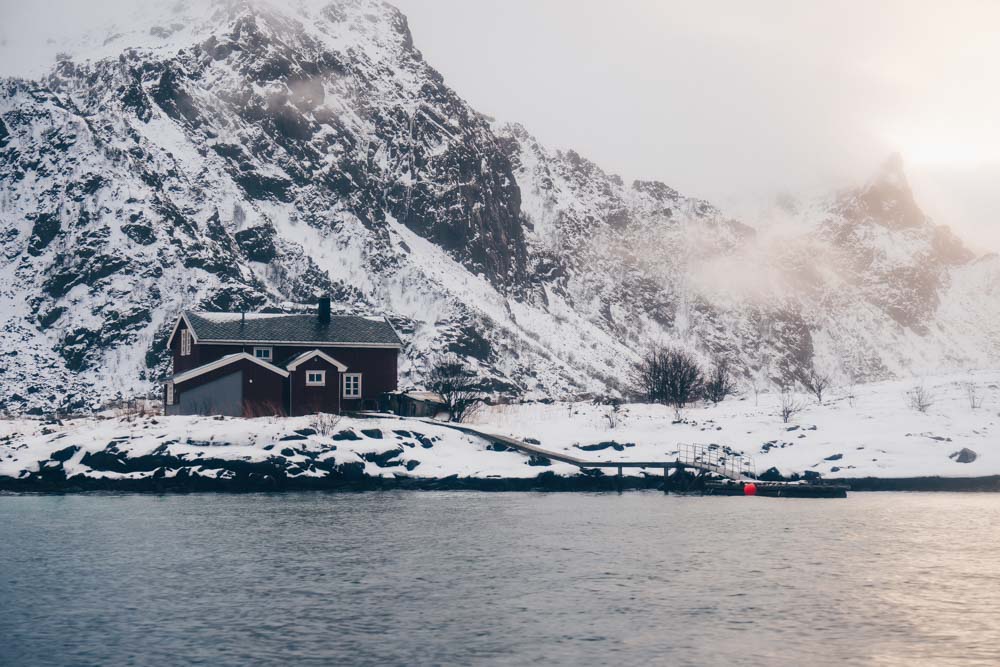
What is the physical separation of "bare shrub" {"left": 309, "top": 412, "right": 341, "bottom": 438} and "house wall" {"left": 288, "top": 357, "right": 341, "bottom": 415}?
26.8 ft

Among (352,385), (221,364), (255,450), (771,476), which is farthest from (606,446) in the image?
(221,364)

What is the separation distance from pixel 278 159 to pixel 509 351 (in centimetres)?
4785

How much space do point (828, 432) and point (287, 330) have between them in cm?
3593

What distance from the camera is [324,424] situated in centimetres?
6297

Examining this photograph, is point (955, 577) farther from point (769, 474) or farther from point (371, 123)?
point (371, 123)

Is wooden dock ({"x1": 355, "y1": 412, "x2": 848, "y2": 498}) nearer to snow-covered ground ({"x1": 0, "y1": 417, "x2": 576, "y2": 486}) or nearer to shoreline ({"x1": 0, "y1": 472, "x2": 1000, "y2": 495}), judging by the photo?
snow-covered ground ({"x1": 0, "y1": 417, "x2": 576, "y2": 486})

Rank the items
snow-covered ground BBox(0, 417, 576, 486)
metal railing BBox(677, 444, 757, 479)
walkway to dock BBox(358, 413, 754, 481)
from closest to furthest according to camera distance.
→ 1. snow-covered ground BBox(0, 417, 576, 486)
2. walkway to dock BBox(358, 413, 754, 481)
3. metal railing BBox(677, 444, 757, 479)

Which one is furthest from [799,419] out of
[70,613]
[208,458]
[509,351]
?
[509,351]

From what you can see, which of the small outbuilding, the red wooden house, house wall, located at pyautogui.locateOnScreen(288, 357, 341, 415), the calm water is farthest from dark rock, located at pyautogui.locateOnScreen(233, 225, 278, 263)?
the calm water

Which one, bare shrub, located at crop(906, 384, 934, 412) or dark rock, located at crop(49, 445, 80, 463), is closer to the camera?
dark rock, located at crop(49, 445, 80, 463)

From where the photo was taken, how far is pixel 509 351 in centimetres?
16600

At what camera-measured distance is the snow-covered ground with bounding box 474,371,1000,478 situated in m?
61.4

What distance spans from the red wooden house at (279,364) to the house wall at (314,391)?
0.06 metres

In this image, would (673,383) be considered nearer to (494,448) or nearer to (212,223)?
(494,448)
